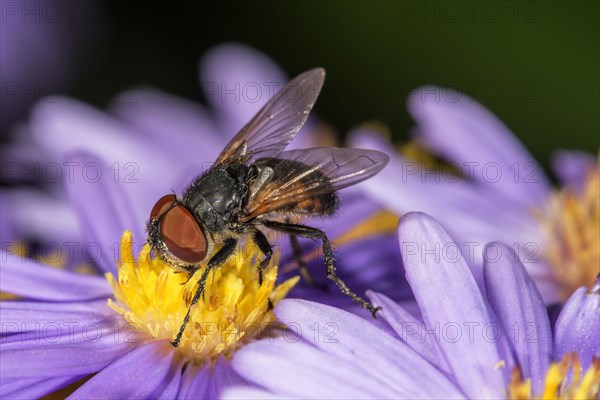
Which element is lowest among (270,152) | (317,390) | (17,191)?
(17,191)

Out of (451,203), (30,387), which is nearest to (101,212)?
(30,387)

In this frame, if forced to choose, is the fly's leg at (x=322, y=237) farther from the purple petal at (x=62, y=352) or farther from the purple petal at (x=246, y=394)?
the purple petal at (x=246, y=394)

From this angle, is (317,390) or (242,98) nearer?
(317,390)

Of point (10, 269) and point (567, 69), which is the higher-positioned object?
point (567, 69)

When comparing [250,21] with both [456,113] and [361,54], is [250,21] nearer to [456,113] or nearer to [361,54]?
[361,54]

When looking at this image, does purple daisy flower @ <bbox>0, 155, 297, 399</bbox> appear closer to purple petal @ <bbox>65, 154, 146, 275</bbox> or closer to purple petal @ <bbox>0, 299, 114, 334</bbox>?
purple petal @ <bbox>0, 299, 114, 334</bbox>

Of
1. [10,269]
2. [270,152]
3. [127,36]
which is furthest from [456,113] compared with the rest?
[127,36]

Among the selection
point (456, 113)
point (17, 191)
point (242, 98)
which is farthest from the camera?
point (242, 98)
